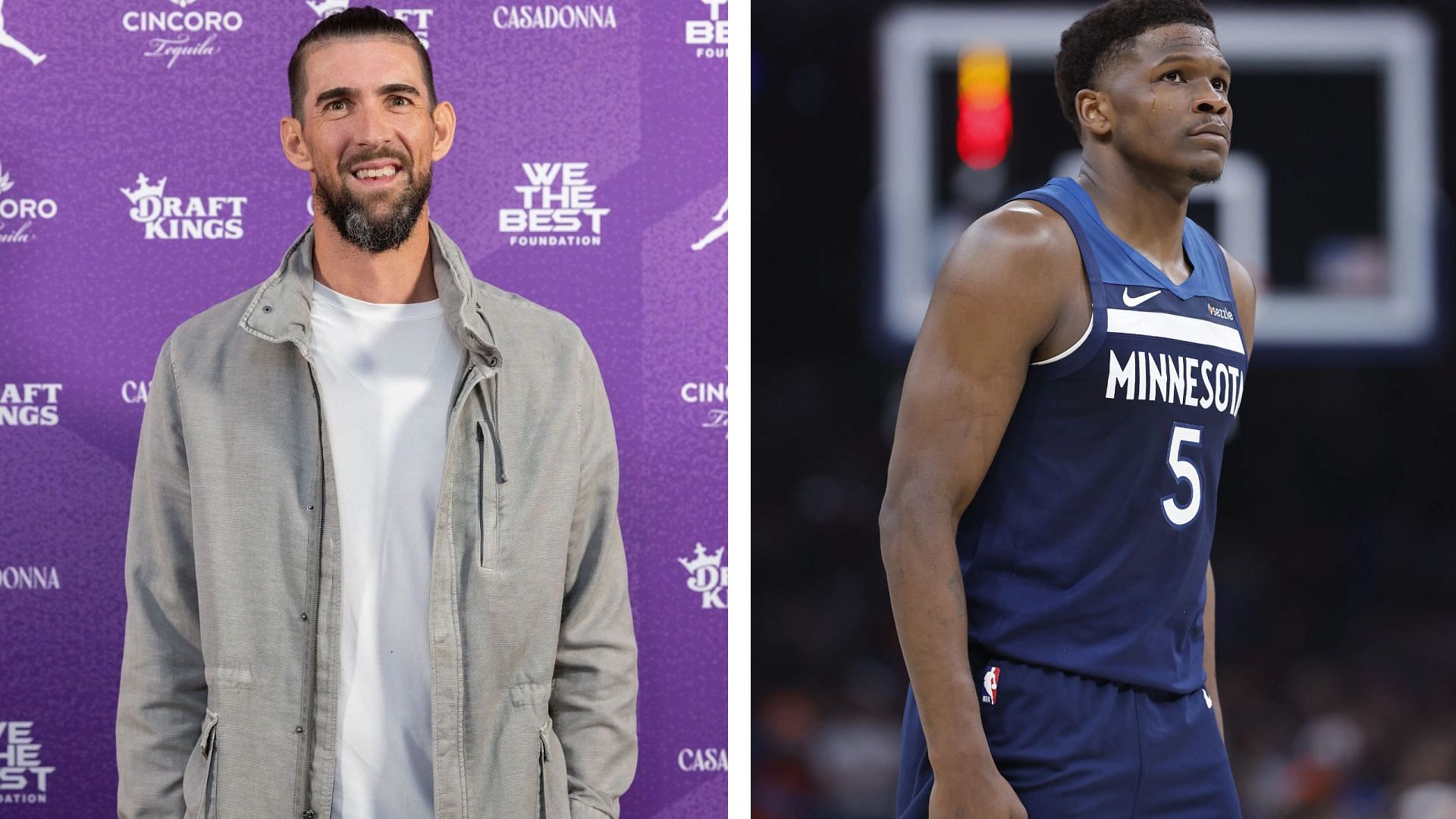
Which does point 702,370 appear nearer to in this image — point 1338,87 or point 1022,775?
point 1022,775

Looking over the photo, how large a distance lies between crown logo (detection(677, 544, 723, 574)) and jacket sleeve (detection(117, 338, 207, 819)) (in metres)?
0.82

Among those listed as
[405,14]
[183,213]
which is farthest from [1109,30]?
[183,213]

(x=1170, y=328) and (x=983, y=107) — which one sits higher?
(x=983, y=107)

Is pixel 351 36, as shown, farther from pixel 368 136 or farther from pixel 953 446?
pixel 953 446

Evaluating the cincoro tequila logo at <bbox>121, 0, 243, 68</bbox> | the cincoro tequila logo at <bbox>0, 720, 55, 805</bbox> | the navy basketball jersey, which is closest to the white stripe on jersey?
the navy basketball jersey

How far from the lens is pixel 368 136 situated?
78.6 inches

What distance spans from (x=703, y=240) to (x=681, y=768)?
2.96ft

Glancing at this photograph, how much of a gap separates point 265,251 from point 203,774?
95cm

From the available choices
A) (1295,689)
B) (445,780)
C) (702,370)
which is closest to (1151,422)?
(702,370)

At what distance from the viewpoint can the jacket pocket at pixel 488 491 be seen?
6.23 feet

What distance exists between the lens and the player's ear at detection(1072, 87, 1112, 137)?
1995 mm

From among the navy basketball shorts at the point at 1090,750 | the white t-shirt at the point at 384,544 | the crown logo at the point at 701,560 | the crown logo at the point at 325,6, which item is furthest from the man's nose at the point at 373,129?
the navy basketball shorts at the point at 1090,750

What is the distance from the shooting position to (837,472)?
4.74 m

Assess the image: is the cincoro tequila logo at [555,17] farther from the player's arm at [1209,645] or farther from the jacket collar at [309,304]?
the player's arm at [1209,645]
